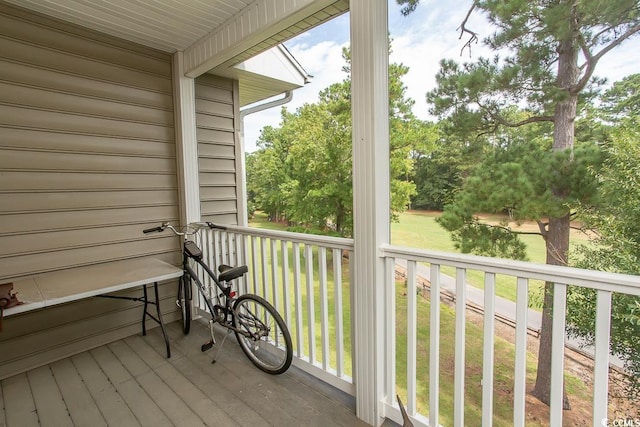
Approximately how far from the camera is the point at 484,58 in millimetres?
1336

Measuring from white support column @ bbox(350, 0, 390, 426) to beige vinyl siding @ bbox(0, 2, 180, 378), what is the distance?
6.85 ft

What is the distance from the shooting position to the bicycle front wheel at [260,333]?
219cm

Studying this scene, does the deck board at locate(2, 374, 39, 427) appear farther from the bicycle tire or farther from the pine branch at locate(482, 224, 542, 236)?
the pine branch at locate(482, 224, 542, 236)

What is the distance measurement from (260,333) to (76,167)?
6.67 feet

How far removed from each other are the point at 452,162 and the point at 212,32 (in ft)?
7.47

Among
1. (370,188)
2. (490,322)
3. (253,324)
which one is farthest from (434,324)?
(253,324)

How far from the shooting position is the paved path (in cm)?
122

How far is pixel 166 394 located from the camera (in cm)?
198

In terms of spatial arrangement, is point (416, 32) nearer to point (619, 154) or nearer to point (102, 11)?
point (619, 154)

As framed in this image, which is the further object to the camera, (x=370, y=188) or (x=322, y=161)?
(x=322, y=161)

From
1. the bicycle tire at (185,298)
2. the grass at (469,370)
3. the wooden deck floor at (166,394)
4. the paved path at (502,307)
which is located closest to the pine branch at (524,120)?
the paved path at (502,307)

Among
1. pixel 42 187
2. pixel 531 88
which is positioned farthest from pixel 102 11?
pixel 531 88

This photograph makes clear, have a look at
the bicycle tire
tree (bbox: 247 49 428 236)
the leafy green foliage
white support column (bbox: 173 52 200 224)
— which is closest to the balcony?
the leafy green foliage

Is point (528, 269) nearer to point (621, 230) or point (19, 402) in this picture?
point (621, 230)
